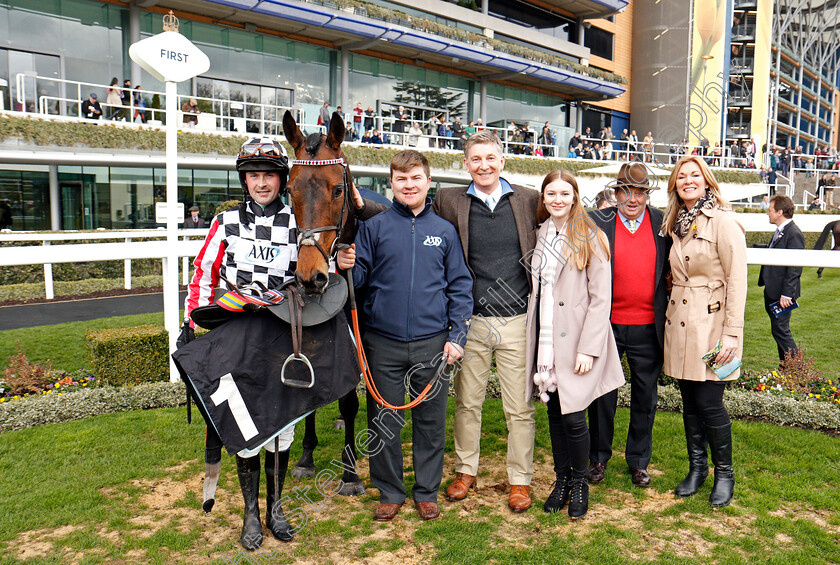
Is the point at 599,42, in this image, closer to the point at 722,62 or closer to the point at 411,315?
the point at 722,62

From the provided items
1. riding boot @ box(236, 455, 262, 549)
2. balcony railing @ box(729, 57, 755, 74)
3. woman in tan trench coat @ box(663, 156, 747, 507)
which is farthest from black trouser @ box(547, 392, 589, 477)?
balcony railing @ box(729, 57, 755, 74)

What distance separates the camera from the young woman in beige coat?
317 cm

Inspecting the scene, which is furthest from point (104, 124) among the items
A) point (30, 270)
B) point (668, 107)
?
point (668, 107)

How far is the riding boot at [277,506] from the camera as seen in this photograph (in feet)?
9.91

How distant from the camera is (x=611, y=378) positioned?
10.7 ft

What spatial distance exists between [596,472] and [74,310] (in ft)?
28.8

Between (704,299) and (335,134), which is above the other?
(335,134)

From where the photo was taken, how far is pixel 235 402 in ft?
8.93

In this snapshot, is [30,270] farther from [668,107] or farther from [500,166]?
[668,107]

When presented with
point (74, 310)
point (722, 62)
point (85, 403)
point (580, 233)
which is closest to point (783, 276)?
point (580, 233)

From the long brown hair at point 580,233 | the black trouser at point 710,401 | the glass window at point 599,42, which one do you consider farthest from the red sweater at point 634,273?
the glass window at point 599,42

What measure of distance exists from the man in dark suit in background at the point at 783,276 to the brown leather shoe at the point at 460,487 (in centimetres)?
414

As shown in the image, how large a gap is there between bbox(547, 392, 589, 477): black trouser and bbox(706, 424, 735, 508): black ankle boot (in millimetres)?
783

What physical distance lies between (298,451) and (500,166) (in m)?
2.48
